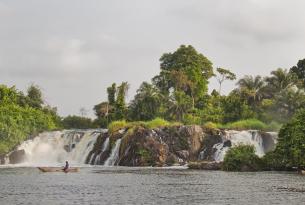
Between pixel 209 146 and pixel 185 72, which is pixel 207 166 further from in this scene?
pixel 185 72

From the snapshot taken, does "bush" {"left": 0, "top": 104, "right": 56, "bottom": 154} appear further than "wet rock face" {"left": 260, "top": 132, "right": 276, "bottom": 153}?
Yes

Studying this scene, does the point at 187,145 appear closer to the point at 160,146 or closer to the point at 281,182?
the point at 160,146

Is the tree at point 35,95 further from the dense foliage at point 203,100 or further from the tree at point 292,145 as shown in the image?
the tree at point 292,145

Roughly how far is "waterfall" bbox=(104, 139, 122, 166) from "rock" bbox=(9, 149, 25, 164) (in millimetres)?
14931

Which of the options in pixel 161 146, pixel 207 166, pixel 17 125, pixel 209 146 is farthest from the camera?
pixel 17 125

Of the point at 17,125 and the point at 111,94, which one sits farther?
the point at 111,94

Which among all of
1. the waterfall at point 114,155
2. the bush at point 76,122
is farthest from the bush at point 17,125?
the bush at point 76,122

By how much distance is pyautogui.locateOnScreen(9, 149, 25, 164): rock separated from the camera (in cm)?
8302

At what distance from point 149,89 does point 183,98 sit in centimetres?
648

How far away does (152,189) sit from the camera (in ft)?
141

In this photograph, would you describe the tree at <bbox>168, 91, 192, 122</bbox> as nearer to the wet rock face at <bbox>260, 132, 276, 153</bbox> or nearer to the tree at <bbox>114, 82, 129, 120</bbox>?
the tree at <bbox>114, 82, 129, 120</bbox>

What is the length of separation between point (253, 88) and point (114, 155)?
36898 mm

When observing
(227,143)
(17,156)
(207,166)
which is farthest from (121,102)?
(207,166)

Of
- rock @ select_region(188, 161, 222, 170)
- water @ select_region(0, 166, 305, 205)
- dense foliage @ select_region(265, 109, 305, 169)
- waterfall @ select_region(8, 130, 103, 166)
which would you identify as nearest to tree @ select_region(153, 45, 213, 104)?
waterfall @ select_region(8, 130, 103, 166)
